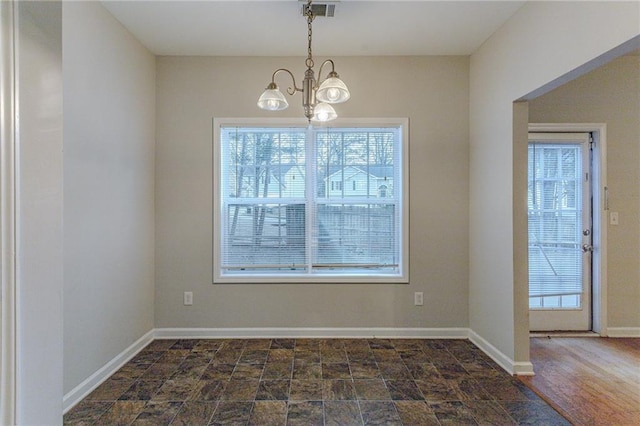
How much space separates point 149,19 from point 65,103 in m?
1.08

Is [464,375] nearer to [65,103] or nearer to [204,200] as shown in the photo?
[204,200]

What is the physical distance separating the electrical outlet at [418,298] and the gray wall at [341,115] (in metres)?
0.04

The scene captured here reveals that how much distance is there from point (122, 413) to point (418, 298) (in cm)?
258

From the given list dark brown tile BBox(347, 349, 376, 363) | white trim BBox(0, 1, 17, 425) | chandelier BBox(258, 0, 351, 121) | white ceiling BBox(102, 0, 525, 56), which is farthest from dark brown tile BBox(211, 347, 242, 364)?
white ceiling BBox(102, 0, 525, 56)

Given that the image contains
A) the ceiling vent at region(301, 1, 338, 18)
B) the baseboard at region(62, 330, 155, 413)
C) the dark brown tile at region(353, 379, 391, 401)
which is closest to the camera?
the baseboard at region(62, 330, 155, 413)

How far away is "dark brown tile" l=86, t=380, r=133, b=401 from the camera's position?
2271mm

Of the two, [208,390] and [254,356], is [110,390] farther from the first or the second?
[254,356]

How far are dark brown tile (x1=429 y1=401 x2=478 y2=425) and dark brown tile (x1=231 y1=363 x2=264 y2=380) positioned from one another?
1288 millimetres

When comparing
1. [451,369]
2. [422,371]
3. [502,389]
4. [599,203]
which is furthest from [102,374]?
[599,203]

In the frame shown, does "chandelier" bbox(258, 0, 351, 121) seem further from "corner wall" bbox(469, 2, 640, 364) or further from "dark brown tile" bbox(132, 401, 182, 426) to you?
"dark brown tile" bbox(132, 401, 182, 426)

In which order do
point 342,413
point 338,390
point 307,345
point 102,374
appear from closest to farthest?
1. point 342,413
2. point 338,390
3. point 102,374
4. point 307,345

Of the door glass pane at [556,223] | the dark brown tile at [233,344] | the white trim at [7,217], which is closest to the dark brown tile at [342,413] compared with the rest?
the dark brown tile at [233,344]

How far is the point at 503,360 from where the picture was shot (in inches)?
107

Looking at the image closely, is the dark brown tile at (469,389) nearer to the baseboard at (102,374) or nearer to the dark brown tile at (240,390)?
the dark brown tile at (240,390)
